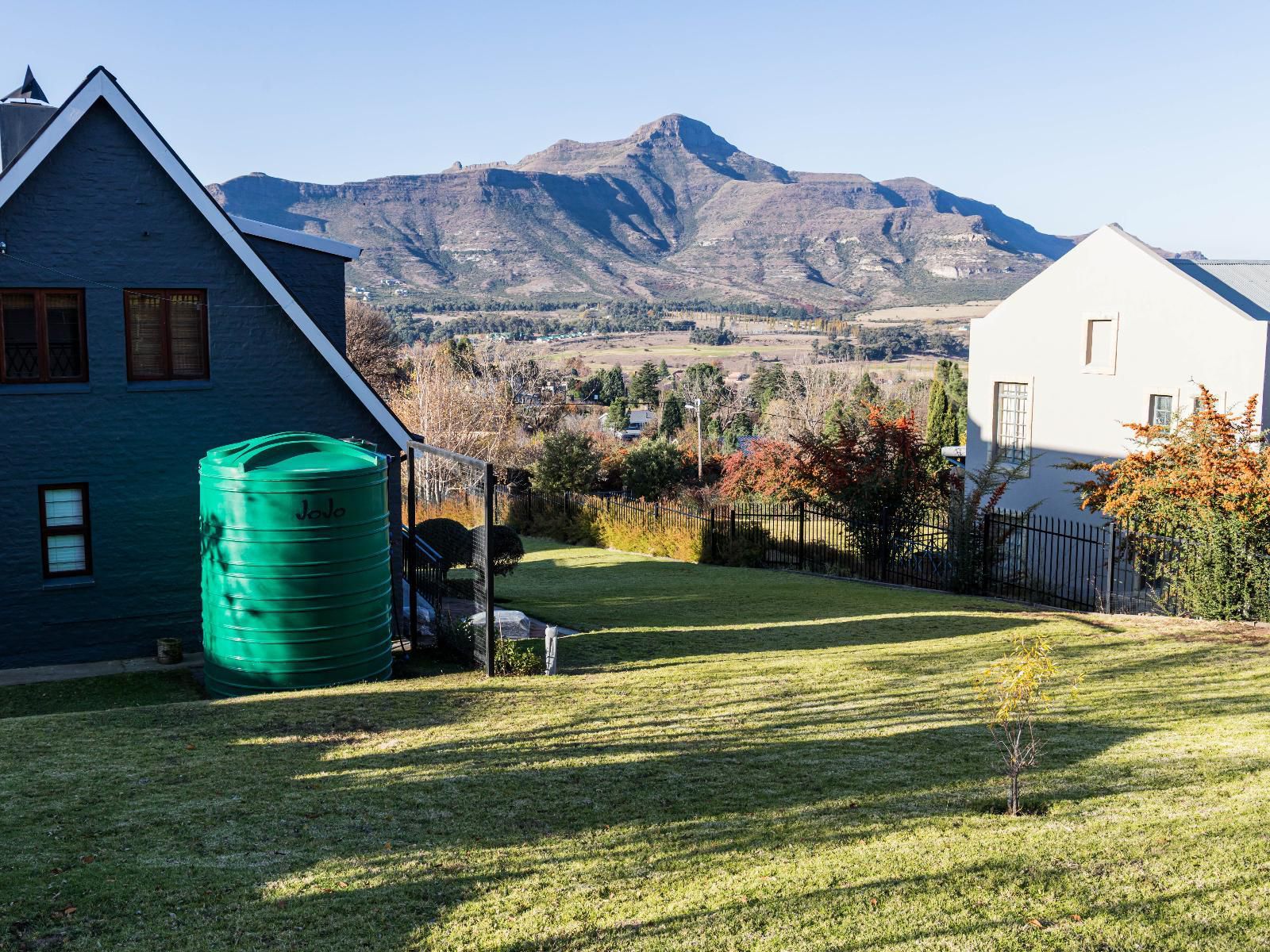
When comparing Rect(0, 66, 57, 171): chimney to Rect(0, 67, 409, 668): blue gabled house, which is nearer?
Rect(0, 67, 409, 668): blue gabled house

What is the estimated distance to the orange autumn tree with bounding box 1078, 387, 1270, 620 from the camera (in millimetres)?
16391

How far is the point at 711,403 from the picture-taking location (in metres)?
81.4

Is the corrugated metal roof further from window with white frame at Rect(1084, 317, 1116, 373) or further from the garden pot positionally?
the garden pot

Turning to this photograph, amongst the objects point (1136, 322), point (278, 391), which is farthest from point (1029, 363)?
point (278, 391)

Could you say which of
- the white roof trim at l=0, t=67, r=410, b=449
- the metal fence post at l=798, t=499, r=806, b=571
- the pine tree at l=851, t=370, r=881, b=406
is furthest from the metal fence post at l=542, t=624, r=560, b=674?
the pine tree at l=851, t=370, r=881, b=406

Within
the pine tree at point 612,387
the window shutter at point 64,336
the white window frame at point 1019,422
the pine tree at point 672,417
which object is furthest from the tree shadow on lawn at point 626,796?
the pine tree at point 612,387

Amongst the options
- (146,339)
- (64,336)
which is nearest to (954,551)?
(146,339)

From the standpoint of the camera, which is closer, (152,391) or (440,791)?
(440,791)

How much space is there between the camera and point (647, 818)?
7.72 metres

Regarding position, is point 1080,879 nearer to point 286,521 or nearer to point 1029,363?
point 286,521

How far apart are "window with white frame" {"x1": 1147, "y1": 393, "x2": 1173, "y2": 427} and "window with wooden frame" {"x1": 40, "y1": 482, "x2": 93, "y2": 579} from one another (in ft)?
80.7

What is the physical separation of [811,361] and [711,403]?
121 ft

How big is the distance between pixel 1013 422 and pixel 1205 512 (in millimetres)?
15875

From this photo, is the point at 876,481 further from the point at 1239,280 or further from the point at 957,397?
the point at 957,397
